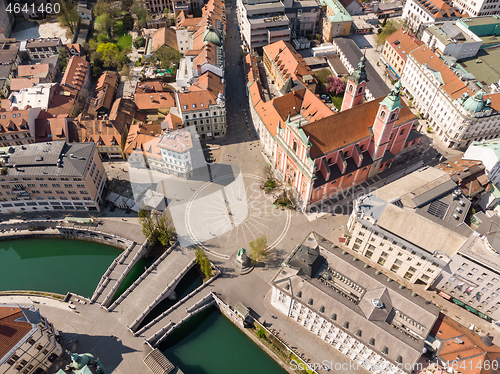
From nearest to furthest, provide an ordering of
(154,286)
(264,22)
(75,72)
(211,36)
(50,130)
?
(154,286), (50,130), (211,36), (75,72), (264,22)

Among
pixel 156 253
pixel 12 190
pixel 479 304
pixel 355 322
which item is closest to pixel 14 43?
pixel 12 190

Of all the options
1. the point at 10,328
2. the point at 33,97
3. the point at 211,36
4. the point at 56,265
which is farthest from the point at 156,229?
the point at 211,36

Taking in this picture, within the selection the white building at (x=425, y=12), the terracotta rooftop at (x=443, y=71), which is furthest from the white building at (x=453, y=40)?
the white building at (x=425, y=12)

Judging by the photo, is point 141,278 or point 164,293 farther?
point 141,278

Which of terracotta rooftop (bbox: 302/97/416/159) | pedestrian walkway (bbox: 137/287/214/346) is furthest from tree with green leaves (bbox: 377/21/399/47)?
pedestrian walkway (bbox: 137/287/214/346)

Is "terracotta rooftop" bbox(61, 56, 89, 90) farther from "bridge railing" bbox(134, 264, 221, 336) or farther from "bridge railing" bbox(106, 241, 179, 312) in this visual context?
"bridge railing" bbox(134, 264, 221, 336)

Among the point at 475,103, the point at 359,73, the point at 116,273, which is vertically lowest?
the point at 116,273

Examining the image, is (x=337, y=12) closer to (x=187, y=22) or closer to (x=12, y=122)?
(x=187, y=22)
